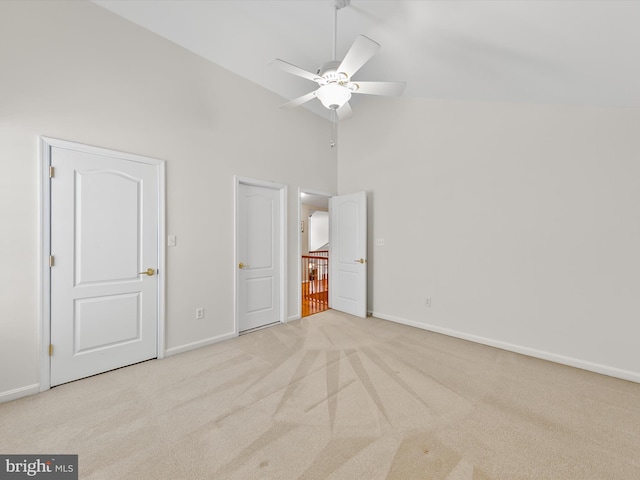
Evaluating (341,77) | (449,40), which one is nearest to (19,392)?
(341,77)

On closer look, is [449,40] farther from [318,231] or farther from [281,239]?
[318,231]

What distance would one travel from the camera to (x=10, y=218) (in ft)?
6.61

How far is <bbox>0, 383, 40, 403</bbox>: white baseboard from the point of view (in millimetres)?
1996

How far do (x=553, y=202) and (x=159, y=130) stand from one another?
4.16 m

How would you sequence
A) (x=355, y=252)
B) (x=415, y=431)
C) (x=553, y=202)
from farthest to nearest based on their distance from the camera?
(x=355, y=252)
(x=553, y=202)
(x=415, y=431)

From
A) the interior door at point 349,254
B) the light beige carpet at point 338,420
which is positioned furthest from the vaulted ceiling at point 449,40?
the light beige carpet at point 338,420

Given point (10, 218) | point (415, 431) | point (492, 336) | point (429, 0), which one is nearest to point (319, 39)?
point (429, 0)

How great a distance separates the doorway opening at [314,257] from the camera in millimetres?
4844

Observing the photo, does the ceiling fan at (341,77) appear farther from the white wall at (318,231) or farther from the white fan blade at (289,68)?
the white wall at (318,231)

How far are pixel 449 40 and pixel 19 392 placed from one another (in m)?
4.61

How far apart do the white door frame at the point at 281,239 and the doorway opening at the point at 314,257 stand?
331mm

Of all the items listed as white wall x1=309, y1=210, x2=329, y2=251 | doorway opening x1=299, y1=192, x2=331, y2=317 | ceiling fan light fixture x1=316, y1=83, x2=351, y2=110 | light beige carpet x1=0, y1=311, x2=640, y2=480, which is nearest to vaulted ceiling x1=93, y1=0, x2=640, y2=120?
ceiling fan light fixture x1=316, y1=83, x2=351, y2=110

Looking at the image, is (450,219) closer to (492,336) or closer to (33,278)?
(492,336)

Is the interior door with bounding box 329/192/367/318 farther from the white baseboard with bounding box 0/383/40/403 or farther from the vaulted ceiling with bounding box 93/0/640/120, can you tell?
the white baseboard with bounding box 0/383/40/403
